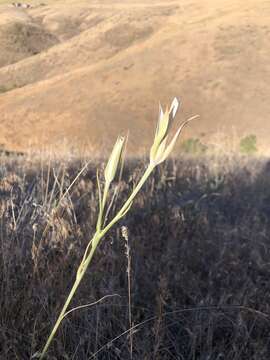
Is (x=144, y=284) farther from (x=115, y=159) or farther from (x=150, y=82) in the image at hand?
(x=150, y=82)

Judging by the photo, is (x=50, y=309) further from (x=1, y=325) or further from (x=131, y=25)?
(x=131, y=25)

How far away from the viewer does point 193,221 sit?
394 centimetres

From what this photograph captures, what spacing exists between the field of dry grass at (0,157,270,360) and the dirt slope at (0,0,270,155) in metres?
12.8

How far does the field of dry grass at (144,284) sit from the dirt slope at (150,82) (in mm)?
12819

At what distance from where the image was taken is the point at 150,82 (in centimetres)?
2453

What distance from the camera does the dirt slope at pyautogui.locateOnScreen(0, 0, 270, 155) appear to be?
824 inches

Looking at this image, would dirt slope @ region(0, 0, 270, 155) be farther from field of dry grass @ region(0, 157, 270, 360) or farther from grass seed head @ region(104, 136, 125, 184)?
grass seed head @ region(104, 136, 125, 184)

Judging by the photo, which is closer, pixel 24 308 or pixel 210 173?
pixel 24 308

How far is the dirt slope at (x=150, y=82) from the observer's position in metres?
20.9

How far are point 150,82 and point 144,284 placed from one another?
22053mm

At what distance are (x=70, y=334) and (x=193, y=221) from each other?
1.71 metres

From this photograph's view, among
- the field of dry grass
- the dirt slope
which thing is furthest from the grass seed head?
the dirt slope

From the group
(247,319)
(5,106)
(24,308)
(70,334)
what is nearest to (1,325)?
(24,308)

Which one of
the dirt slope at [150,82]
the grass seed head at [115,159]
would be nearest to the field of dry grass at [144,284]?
the grass seed head at [115,159]
